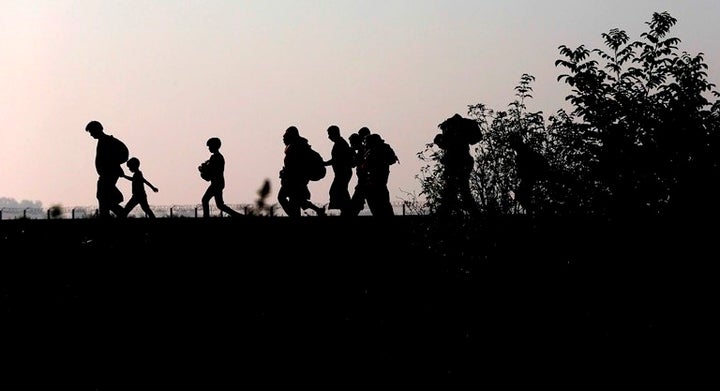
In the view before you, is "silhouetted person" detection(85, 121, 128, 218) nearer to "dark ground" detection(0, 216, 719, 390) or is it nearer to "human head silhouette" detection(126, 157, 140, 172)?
"human head silhouette" detection(126, 157, 140, 172)

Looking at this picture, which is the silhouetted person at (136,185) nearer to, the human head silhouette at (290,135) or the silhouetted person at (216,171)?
the silhouetted person at (216,171)

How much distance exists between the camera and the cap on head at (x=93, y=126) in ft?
105

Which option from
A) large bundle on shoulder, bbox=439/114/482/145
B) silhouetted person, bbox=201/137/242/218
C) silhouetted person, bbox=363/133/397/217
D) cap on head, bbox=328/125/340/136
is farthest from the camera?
silhouetted person, bbox=201/137/242/218

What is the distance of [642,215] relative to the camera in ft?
79.5

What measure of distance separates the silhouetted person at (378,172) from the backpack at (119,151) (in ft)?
15.0

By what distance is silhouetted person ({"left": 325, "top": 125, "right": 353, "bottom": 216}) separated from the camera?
31328mm

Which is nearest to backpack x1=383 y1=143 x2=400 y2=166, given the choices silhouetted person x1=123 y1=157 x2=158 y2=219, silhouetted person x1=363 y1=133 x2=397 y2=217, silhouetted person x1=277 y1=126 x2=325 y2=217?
silhouetted person x1=363 y1=133 x2=397 y2=217

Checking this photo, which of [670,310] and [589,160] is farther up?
[589,160]

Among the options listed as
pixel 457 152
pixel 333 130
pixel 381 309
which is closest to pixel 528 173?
pixel 457 152

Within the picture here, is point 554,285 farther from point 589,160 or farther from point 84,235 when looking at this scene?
point 84,235

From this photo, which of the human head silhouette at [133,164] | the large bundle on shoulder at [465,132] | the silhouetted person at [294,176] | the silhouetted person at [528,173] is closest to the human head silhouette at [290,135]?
the silhouetted person at [294,176]

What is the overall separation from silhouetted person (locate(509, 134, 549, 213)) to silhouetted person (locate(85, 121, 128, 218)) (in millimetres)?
8153

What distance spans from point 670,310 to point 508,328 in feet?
6.41

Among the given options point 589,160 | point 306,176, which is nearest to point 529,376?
point 589,160
